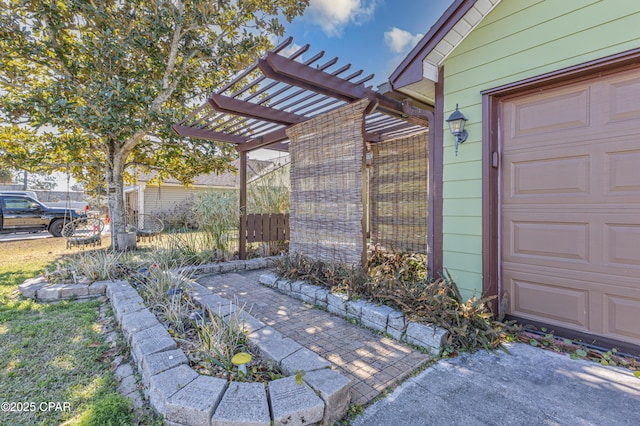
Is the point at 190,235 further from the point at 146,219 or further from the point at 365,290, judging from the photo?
the point at 146,219

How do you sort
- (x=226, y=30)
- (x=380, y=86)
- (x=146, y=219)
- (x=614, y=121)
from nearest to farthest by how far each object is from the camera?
1. (x=614, y=121)
2. (x=380, y=86)
3. (x=226, y=30)
4. (x=146, y=219)

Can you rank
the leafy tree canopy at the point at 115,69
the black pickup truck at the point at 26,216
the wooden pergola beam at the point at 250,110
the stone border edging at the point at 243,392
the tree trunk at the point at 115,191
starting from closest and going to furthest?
the stone border edging at the point at 243,392, the wooden pergola beam at the point at 250,110, the leafy tree canopy at the point at 115,69, the tree trunk at the point at 115,191, the black pickup truck at the point at 26,216

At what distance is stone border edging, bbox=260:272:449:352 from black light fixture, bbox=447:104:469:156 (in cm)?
179

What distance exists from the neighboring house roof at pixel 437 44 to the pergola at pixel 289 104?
304 millimetres

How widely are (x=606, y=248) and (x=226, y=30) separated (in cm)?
755

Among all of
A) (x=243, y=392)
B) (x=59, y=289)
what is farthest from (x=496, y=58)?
(x=59, y=289)

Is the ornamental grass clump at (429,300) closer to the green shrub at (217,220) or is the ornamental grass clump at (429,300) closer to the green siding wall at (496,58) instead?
the green siding wall at (496,58)

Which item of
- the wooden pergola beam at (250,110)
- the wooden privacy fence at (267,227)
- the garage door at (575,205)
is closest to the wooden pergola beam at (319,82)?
the wooden pergola beam at (250,110)

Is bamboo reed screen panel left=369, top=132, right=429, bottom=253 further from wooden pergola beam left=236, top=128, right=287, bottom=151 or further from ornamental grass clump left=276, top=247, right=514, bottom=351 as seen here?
wooden pergola beam left=236, top=128, right=287, bottom=151

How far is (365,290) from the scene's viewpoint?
317cm

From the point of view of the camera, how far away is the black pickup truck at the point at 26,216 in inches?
372

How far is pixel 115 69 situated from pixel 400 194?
20.7 feet

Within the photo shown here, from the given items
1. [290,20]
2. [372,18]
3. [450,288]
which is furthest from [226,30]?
[450,288]

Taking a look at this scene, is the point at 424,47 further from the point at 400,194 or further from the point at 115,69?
the point at 115,69
